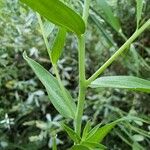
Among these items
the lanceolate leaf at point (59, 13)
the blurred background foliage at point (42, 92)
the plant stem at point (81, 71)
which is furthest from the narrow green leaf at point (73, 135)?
the blurred background foliage at point (42, 92)

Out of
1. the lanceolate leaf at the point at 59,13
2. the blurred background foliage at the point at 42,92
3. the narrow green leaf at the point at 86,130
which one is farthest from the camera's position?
the blurred background foliage at the point at 42,92

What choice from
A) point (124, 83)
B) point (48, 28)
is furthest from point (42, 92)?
point (124, 83)

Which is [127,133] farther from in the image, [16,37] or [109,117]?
[16,37]

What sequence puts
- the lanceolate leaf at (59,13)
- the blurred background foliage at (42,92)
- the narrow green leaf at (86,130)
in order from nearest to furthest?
1. the lanceolate leaf at (59,13)
2. the narrow green leaf at (86,130)
3. the blurred background foliage at (42,92)

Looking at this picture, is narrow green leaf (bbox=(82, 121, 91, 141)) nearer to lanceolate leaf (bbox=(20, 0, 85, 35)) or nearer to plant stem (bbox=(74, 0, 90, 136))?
plant stem (bbox=(74, 0, 90, 136))

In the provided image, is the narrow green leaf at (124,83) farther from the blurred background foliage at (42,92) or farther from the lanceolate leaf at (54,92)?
the blurred background foliage at (42,92)

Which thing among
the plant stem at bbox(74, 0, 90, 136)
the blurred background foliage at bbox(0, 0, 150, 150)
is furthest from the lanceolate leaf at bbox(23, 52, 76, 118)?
the blurred background foliage at bbox(0, 0, 150, 150)
